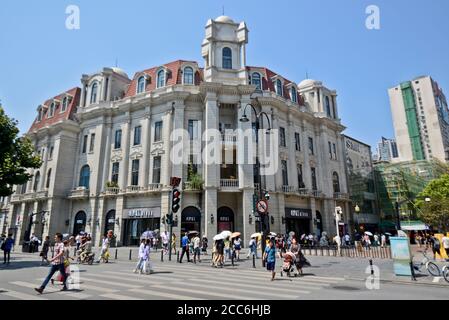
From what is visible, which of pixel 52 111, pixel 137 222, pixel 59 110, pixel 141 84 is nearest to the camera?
pixel 137 222

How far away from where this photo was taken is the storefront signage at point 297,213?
1237 inches

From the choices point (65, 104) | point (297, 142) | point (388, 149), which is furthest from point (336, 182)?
point (388, 149)

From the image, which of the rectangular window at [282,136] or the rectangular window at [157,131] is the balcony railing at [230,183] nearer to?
the rectangular window at [282,136]

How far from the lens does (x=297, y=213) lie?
106 feet

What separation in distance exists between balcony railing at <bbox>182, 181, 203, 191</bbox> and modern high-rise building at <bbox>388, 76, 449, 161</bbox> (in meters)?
96.7

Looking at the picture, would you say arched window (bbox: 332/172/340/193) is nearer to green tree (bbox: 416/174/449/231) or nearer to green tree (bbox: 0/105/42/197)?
green tree (bbox: 416/174/449/231)

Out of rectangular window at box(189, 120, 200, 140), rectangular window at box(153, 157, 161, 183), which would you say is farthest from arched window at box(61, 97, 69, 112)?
rectangular window at box(189, 120, 200, 140)

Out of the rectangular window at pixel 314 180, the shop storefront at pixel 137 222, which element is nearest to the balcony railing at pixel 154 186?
the shop storefront at pixel 137 222

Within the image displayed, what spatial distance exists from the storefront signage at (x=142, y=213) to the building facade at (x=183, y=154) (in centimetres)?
12

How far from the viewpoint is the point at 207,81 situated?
2991 centimetres

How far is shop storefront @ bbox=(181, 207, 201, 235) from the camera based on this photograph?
28.2 meters

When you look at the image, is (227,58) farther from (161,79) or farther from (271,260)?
(271,260)

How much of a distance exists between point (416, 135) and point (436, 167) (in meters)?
58.2

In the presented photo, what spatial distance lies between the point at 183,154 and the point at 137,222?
910 cm
